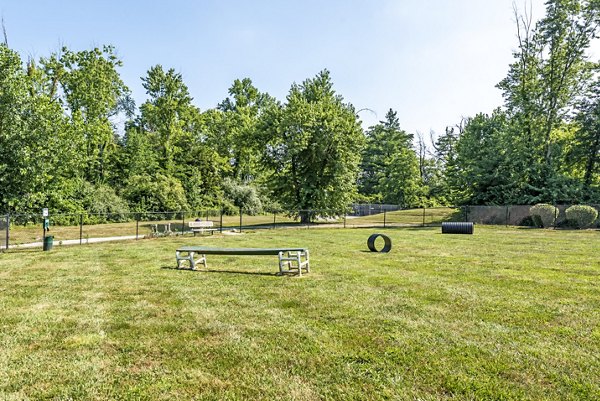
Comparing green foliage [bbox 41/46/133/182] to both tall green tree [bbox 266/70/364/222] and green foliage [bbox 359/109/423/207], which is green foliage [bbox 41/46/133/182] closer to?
tall green tree [bbox 266/70/364/222]

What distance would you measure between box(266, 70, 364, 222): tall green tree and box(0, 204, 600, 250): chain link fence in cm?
148

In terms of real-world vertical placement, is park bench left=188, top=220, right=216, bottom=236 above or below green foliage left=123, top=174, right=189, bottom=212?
below

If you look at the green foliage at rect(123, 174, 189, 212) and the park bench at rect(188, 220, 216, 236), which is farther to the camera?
the green foliage at rect(123, 174, 189, 212)

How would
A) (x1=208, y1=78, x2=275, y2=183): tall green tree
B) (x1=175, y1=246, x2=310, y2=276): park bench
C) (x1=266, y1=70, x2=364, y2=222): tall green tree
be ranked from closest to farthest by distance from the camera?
(x1=175, y1=246, x2=310, y2=276): park bench → (x1=266, y1=70, x2=364, y2=222): tall green tree → (x1=208, y1=78, x2=275, y2=183): tall green tree

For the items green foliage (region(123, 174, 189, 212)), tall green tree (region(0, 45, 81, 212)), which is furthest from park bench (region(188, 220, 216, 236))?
green foliage (region(123, 174, 189, 212))

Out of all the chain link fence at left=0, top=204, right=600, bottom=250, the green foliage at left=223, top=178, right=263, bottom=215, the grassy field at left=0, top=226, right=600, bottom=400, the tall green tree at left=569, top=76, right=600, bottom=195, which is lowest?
the grassy field at left=0, top=226, right=600, bottom=400

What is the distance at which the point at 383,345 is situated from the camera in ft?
14.1

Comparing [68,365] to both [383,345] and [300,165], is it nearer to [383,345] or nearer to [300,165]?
[383,345]

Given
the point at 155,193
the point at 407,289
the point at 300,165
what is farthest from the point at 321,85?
the point at 407,289

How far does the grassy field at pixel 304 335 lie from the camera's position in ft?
11.1

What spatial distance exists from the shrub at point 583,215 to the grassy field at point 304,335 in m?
19.7

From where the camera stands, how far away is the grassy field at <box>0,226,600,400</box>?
340cm

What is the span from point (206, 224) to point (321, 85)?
2146cm

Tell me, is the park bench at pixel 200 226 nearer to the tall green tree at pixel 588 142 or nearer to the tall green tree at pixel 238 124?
the tall green tree at pixel 238 124
